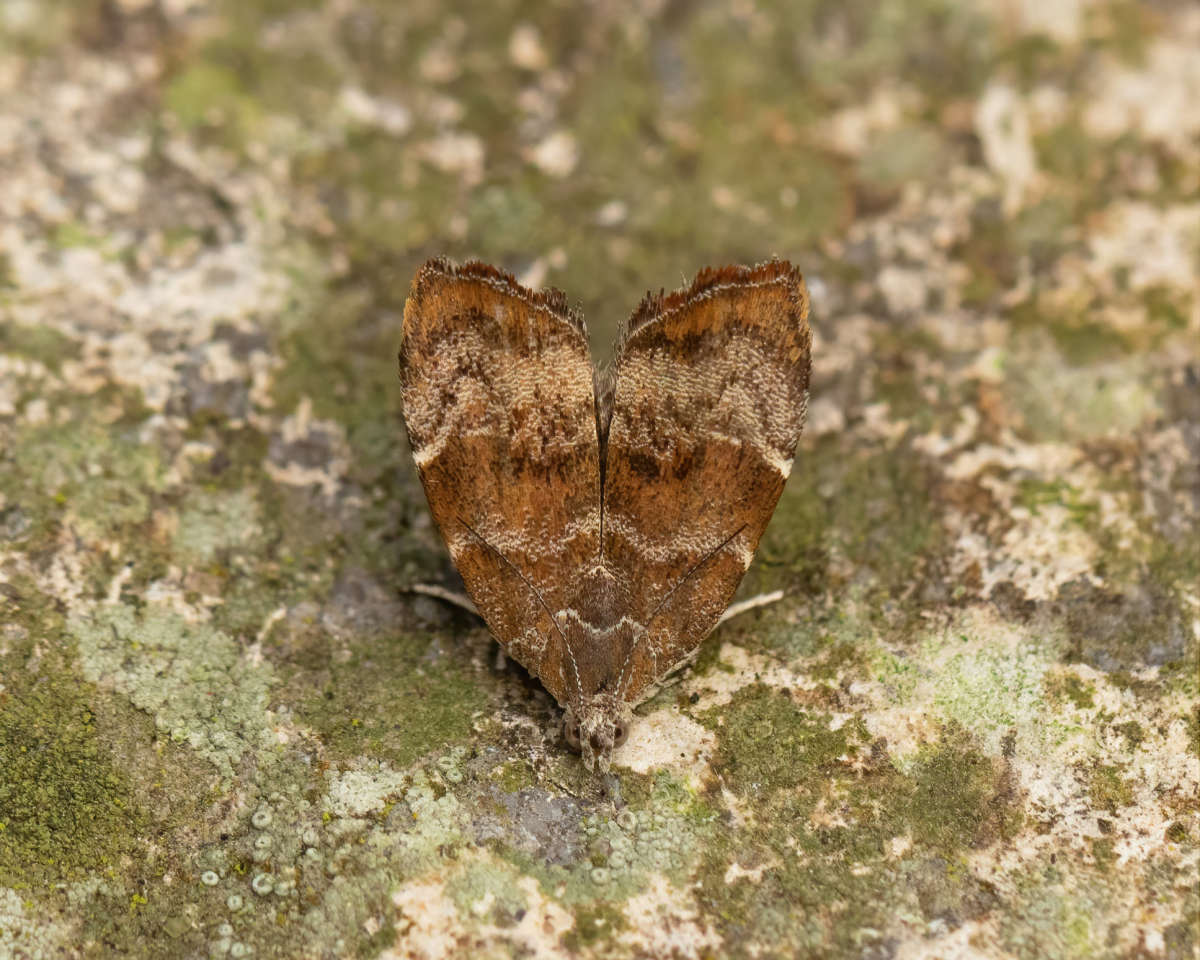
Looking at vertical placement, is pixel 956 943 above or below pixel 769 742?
below

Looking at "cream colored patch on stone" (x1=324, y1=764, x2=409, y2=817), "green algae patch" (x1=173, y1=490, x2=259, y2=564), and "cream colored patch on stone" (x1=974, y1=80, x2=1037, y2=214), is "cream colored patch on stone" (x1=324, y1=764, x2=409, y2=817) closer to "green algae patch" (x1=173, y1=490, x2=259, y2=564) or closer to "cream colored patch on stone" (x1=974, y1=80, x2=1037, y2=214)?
"green algae patch" (x1=173, y1=490, x2=259, y2=564)

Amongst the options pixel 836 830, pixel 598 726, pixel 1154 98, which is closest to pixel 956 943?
pixel 836 830

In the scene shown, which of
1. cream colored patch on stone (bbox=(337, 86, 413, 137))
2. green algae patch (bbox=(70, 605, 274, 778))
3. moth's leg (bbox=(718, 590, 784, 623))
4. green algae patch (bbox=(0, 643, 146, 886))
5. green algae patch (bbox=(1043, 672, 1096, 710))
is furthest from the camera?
cream colored patch on stone (bbox=(337, 86, 413, 137))

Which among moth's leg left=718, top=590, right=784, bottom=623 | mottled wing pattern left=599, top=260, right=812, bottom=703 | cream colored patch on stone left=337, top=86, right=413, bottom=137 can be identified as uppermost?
cream colored patch on stone left=337, top=86, right=413, bottom=137

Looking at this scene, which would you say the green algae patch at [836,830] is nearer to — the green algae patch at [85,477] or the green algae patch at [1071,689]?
the green algae patch at [1071,689]

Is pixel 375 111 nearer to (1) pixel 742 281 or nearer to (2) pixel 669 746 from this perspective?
(1) pixel 742 281

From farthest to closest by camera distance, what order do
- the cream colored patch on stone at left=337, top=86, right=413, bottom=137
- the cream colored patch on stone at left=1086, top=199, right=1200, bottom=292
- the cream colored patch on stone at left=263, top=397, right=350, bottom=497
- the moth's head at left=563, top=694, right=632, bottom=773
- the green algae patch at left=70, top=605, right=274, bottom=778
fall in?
the cream colored patch on stone at left=337, top=86, right=413, bottom=137, the cream colored patch on stone at left=1086, top=199, right=1200, bottom=292, the cream colored patch on stone at left=263, top=397, right=350, bottom=497, the green algae patch at left=70, top=605, right=274, bottom=778, the moth's head at left=563, top=694, right=632, bottom=773

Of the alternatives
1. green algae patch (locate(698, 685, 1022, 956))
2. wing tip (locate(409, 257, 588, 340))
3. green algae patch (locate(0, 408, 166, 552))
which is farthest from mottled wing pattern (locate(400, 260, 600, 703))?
green algae patch (locate(0, 408, 166, 552))

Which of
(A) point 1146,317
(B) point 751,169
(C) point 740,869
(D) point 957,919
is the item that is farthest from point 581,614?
(A) point 1146,317
